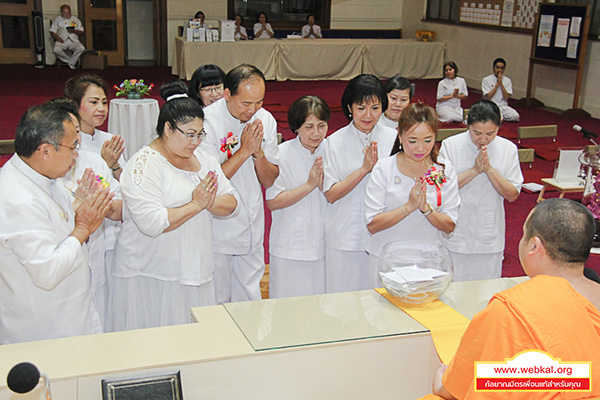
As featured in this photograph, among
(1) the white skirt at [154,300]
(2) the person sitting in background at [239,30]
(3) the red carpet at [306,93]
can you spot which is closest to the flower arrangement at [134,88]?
(3) the red carpet at [306,93]

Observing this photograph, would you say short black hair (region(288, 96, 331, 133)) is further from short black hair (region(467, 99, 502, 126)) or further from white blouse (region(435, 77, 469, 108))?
white blouse (region(435, 77, 469, 108))

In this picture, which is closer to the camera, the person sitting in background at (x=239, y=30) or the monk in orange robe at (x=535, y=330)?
the monk in orange robe at (x=535, y=330)

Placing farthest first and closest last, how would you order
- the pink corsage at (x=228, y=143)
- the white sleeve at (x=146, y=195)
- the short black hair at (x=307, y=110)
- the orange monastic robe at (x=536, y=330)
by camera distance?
the pink corsage at (x=228, y=143) → the short black hair at (x=307, y=110) → the white sleeve at (x=146, y=195) → the orange monastic robe at (x=536, y=330)

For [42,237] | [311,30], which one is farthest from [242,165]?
[311,30]

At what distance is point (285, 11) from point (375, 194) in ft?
40.0

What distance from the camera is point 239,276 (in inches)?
147

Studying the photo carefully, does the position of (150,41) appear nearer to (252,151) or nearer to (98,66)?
(98,66)

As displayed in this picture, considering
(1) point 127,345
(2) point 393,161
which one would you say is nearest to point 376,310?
(1) point 127,345

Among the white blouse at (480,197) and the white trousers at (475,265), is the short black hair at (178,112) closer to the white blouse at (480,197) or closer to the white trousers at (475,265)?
the white blouse at (480,197)

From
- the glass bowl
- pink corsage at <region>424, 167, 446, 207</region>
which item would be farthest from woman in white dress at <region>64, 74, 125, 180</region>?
the glass bowl

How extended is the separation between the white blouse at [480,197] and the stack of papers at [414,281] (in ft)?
4.50

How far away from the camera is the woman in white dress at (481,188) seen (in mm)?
3600

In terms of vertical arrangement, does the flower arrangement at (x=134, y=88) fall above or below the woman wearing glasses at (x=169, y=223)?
above

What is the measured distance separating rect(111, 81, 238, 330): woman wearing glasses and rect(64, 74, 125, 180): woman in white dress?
0.67 m
